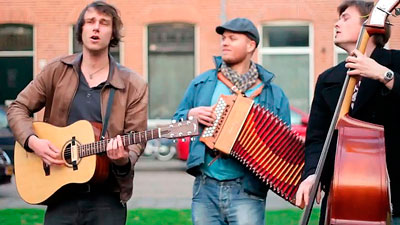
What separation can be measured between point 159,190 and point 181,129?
9131 mm

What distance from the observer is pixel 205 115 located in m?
5.04

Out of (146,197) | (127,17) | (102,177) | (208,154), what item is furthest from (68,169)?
(127,17)

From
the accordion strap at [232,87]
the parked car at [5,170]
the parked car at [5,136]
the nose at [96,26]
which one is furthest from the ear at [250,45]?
the parked car at [5,136]

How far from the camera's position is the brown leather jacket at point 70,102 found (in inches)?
184

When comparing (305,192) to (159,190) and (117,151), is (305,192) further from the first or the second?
(159,190)

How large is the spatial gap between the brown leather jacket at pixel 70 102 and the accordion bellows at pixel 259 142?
53 centimetres

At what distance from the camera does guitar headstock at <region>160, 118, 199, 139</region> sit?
4.61 m

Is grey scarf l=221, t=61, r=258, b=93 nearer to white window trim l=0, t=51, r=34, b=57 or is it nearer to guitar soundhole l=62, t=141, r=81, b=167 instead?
guitar soundhole l=62, t=141, r=81, b=167

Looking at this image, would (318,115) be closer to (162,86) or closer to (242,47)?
(242,47)

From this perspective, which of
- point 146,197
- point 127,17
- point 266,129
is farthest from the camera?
point 127,17

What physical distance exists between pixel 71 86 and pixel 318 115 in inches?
56.3

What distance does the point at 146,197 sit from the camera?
12.3 metres

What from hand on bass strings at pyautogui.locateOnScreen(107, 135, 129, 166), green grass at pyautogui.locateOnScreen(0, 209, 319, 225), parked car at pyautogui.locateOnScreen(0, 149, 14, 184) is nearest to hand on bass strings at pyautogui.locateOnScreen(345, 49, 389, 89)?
hand on bass strings at pyautogui.locateOnScreen(107, 135, 129, 166)

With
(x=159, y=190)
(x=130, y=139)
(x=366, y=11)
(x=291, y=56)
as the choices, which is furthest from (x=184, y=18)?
(x=366, y=11)
